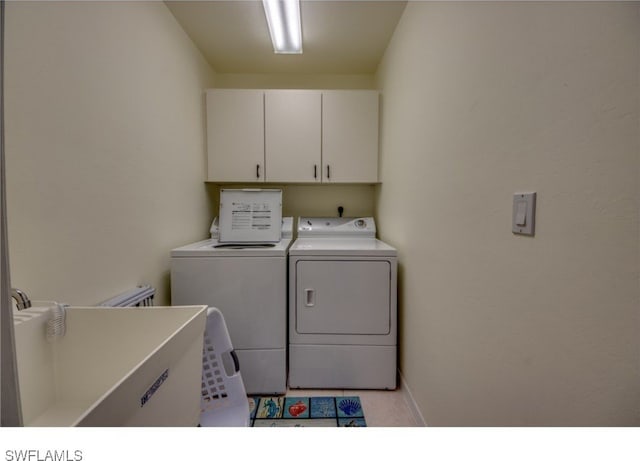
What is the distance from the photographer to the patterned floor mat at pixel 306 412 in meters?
1.50

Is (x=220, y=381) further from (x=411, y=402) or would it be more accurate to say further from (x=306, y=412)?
(x=411, y=402)

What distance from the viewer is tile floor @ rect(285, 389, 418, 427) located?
1.52m

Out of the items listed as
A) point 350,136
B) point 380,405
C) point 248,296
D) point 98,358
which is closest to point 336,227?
point 350,136

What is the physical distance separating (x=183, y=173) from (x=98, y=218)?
867 millimetres

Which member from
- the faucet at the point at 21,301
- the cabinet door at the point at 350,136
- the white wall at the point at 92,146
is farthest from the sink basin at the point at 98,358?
the cabinet door at the point at 350,136

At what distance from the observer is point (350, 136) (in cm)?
236

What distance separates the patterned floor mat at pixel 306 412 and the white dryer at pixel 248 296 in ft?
0.28

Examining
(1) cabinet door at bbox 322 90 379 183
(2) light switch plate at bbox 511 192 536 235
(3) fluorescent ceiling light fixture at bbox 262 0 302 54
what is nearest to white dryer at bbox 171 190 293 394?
(1) cabinet door at bbox 322 90 379 183

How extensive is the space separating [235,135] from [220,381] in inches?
73.7

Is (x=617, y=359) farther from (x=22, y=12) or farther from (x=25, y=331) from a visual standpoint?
(x=22, y=12)

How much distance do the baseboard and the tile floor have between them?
0.02 m

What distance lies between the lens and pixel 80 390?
0.77 metres

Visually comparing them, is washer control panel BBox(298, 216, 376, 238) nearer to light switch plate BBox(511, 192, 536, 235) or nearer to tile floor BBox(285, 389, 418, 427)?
tile floor BBox(285, 389, 418, 427)
